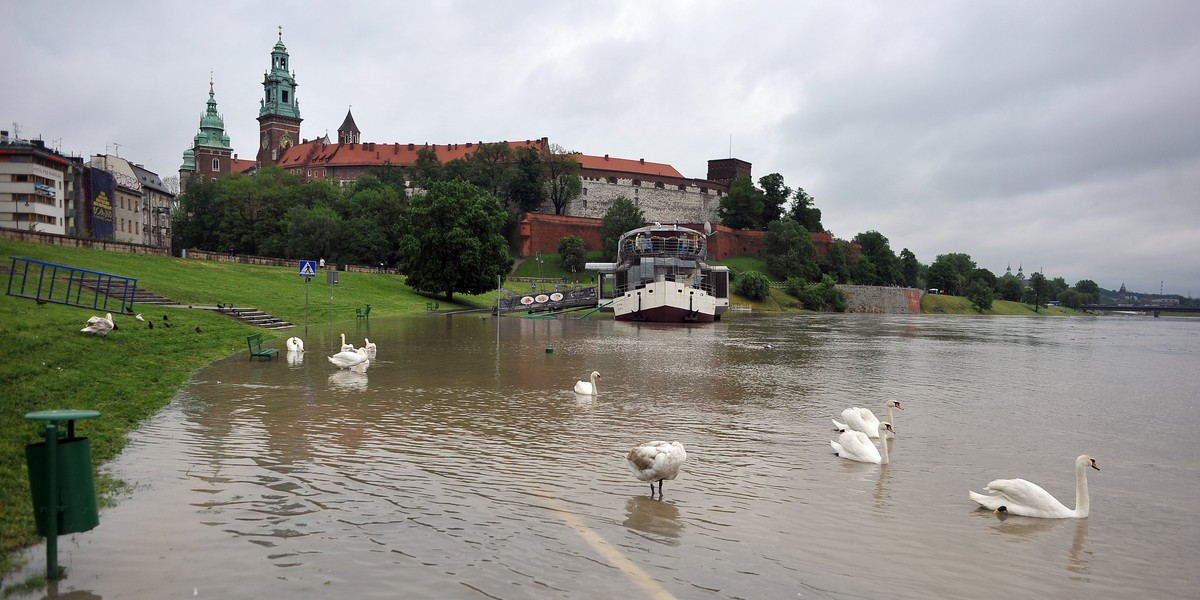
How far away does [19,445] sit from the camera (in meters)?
8.34

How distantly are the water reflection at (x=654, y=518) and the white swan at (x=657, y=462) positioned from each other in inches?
10.5

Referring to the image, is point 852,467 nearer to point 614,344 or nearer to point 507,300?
point 614,344

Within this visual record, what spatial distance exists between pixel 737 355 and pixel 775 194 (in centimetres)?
11683

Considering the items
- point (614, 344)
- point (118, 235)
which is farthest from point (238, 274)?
point (118, 235)

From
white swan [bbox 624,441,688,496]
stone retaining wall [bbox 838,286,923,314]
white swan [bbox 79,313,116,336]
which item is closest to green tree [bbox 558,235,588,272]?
stone retaining wall [bbox 838,286,923,314]

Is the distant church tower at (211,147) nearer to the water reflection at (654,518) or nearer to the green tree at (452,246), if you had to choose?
the green tree at (452,246)

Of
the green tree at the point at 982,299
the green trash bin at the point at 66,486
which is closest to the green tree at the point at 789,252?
the green tree at the point at 982,299

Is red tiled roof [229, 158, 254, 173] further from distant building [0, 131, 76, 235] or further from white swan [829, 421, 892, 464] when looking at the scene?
white swan [829, 421, 892, 464]

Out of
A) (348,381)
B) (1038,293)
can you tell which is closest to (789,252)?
(1038,293)

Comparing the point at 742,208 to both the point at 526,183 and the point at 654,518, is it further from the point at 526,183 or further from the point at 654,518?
the point at 654,518

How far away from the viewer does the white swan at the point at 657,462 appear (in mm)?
8750

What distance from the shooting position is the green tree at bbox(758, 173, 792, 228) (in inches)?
5507

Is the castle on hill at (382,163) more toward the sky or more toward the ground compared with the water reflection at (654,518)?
more toward the sky

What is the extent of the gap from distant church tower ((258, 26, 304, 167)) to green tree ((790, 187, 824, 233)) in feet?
336
